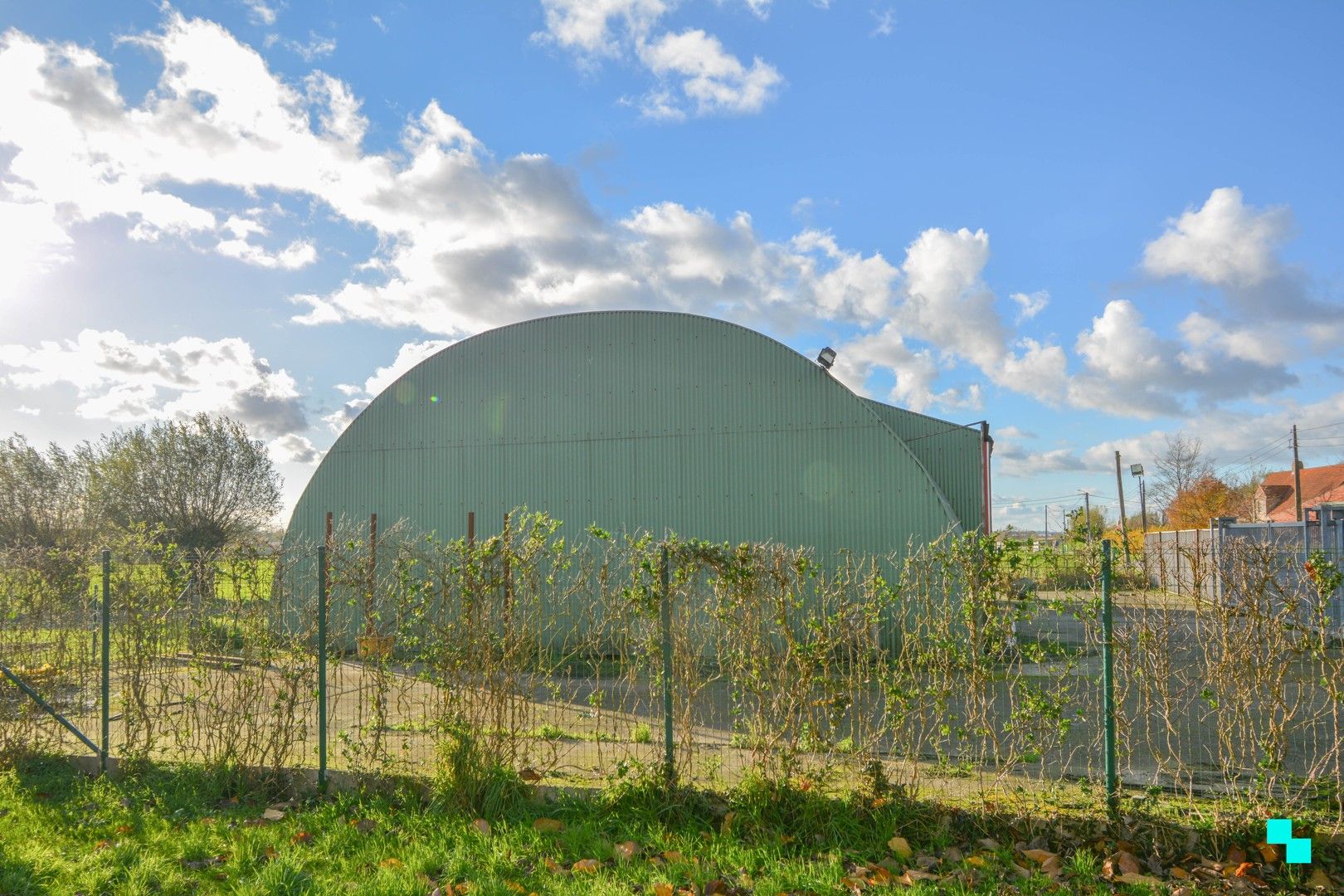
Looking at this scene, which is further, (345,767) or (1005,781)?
(345,767)

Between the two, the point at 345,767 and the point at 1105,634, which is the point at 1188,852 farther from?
the point at 345,767

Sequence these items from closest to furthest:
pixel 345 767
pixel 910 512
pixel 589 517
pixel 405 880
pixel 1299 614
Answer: pixel 405 880 < pixel 1299 614 < pixel 345 767 < pixel 910 512 < pixel 589 517

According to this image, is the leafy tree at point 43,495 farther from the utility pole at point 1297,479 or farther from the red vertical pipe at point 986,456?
the utility pole at point 1297,479

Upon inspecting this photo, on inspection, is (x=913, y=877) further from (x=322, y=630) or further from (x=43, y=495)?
(x=43, y=495)

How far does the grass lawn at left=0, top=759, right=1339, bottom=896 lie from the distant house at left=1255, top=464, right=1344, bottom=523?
61.8 metres

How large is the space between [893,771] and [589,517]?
10.8 meters

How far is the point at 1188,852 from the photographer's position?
526 centimetres

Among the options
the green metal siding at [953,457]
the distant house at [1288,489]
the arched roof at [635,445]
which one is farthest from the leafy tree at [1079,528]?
the distant house at [1288,489]

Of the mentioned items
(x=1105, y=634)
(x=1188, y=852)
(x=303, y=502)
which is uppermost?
(x=303, y=502)

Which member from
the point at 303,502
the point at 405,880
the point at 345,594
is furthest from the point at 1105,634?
the point at 303,502

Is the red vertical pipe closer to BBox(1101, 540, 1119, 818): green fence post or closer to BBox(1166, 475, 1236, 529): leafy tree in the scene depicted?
BBox(1101, 540, 1119, 818): green fence post

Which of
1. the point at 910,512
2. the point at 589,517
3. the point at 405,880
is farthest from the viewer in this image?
the point at 589,517

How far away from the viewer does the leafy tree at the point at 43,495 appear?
27.8 m

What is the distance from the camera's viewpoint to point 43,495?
28875mm
